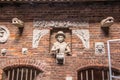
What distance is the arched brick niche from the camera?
23.5 feet

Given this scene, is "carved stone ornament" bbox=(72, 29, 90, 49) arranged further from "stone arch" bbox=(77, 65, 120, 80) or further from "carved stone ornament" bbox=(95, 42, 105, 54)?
"stone arch" bbox=(77, 65, 120, 80)

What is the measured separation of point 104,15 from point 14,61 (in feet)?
8.65

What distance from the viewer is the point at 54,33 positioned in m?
7.66

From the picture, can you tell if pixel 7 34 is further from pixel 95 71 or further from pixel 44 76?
pixel 95 71

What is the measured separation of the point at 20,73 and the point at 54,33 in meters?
1.38

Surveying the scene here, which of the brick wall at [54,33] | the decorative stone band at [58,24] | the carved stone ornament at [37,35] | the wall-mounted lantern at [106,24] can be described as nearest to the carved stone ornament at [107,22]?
the wall-mounted lantern at [106,24]

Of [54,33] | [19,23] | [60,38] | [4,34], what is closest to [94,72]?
[60,38]

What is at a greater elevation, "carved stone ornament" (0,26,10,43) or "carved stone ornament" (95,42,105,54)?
"carved stone ornament" (0,26,10,43)

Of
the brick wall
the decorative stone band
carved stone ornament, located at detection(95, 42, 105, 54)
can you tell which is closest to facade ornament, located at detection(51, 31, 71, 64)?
the brick wall

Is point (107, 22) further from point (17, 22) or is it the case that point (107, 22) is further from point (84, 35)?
point (17, 22)

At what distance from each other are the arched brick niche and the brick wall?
5 centimetres

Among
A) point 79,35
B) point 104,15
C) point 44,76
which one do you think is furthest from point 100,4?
point 44,76

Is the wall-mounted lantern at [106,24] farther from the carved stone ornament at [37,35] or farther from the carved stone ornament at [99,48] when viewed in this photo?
the carved stone ornament at [37,35]

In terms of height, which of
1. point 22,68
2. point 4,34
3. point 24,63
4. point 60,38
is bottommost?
point 22,68
